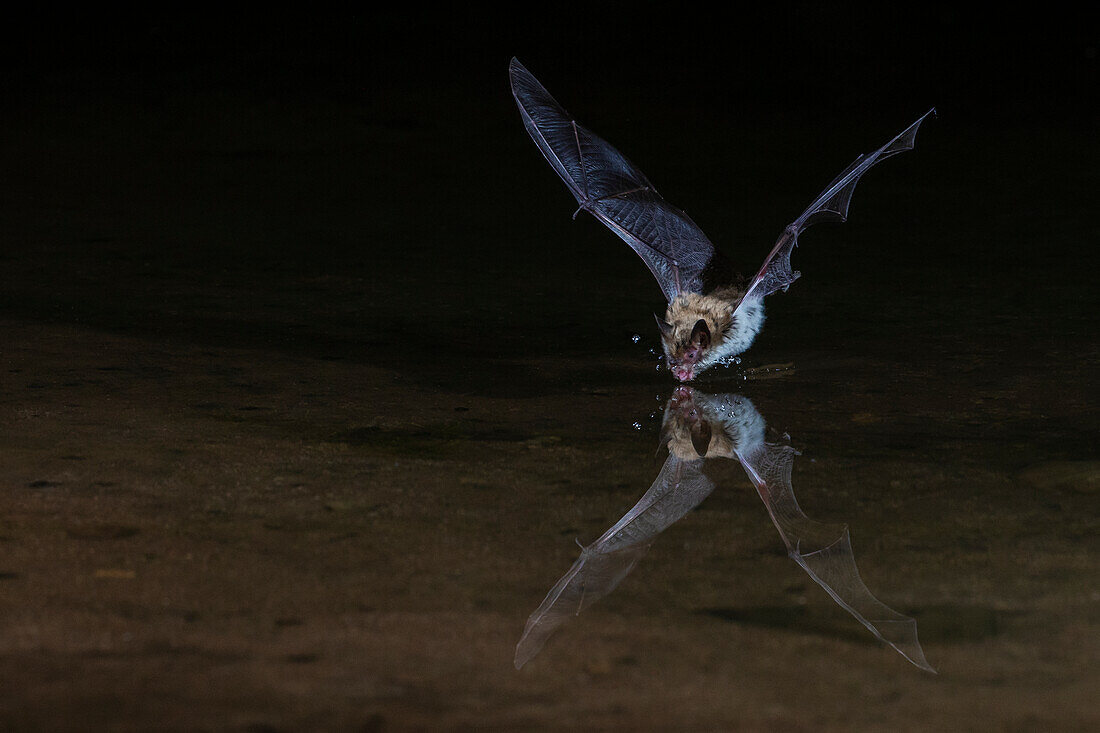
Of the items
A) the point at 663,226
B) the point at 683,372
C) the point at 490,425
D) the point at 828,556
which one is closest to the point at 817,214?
the point at 663,226

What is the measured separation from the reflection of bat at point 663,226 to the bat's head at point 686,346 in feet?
0.22

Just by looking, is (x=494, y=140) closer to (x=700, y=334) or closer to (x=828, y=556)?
(x=700, y=334)

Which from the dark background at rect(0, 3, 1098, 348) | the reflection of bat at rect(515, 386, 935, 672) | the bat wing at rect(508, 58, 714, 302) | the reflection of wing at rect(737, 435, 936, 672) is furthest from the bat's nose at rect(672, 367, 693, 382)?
the reflection of wing at rect(737, 435, 936, 672)

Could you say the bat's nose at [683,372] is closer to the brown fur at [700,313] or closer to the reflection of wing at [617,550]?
the brown fur at [700,313]

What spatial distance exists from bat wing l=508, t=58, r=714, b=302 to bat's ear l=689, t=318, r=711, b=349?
34 centimetres

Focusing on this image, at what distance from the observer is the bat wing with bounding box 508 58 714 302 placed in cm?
430

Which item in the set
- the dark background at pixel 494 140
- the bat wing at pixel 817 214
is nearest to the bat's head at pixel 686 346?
the bat wing at pixel 817 214

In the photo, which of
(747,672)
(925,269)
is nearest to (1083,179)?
(925,269)

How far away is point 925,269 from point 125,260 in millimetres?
3506

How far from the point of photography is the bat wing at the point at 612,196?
430 cm

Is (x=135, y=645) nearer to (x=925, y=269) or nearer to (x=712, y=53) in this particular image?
(x=925, y=269)

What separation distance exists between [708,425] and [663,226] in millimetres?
980

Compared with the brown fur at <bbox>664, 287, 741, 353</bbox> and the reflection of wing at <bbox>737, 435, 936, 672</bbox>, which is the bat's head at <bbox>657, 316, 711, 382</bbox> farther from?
the reflection of wing at <bbox>737, 435, 936, 672</bbox>

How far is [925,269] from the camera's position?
553 centimetres
